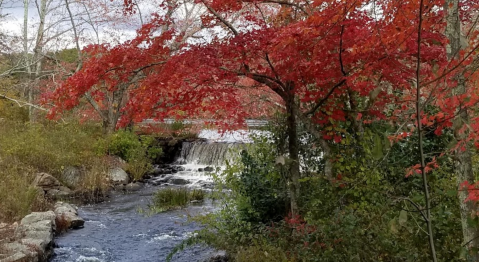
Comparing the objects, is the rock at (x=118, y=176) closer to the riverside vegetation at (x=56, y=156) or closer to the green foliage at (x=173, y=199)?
the riverside vegetation at (x=56, y=156)

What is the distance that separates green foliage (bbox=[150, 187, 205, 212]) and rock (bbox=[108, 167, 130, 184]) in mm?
2277

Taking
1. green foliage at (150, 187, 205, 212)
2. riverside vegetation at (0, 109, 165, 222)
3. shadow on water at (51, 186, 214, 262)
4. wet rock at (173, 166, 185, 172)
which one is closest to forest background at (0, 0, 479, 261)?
shadow on water at (51, 186, 214, 262)

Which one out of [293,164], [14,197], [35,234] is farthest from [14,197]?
[293,164]

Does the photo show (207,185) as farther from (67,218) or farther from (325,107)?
(325,107)

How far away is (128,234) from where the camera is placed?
7355mm

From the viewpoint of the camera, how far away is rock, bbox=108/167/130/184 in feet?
36.7

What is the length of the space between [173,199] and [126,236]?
6.50ft

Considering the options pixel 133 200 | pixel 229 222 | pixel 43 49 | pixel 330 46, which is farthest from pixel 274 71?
pixel 43 49

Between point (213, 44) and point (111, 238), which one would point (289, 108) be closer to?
point (213, 44)

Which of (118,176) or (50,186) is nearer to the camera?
(50,186)

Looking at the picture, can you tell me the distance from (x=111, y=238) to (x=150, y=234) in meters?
0.70

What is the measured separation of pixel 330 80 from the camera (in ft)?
15.1

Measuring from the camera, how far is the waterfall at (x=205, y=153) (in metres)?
14.2

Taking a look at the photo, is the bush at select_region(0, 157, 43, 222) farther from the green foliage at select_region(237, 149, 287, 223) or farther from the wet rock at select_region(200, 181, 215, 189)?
the wet rock at select_region(200, 181, 215, 189)
